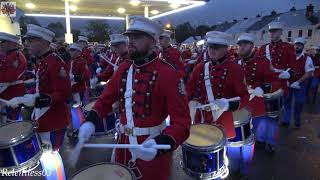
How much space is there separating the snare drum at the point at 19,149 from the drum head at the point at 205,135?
174cm

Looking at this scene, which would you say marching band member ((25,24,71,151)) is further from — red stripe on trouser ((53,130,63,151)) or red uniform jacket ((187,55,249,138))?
red uniform jacket ((187,55,249,138))

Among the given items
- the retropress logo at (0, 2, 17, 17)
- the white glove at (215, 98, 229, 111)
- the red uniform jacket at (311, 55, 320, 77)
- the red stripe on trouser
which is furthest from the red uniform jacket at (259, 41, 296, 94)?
the retropress logo at (0, 2, 17, 17)

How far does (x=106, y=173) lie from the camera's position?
227cm

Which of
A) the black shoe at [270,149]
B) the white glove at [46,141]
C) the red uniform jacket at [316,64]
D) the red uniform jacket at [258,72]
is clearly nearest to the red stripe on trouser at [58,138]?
the white glove at [46,141]

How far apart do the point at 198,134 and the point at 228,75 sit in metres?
0.92

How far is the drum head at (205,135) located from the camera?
347 cm

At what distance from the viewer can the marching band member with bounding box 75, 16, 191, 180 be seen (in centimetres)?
246

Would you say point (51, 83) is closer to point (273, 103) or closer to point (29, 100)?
point (29, 100)

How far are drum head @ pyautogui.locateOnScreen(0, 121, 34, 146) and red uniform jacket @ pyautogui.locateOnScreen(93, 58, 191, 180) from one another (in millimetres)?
1410

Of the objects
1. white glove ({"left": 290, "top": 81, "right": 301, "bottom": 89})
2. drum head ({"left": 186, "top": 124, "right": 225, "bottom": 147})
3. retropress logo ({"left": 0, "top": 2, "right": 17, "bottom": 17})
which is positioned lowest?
drum head ({"left": 186, "top": 124, "right": 225, "bottom": 147})

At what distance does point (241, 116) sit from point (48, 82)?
8.23 ft

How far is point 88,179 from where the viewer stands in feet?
7.29

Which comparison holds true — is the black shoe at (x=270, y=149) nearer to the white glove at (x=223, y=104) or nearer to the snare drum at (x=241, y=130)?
the snare drum at (x=241, y=130)

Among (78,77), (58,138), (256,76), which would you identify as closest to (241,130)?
(256,76)
